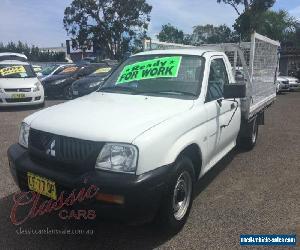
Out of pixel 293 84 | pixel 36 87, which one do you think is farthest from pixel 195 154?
pixel 293 84

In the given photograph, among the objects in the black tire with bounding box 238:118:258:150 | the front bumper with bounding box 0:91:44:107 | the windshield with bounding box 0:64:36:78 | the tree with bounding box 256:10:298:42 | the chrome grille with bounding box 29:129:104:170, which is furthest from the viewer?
the tree with bounding box 256:10:298:42

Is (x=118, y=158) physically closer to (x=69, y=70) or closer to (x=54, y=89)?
(x=54, y=89)

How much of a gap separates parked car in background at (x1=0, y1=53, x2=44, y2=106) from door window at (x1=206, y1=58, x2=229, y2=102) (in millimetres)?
8588

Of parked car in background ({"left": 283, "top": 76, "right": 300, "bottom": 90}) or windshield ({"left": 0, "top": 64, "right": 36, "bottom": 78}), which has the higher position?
windshield ({"left": 0, "top": 64, "right": 36, "bottom": 78})

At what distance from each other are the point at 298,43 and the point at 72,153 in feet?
131

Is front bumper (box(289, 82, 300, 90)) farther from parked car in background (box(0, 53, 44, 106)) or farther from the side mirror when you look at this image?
the side mirror

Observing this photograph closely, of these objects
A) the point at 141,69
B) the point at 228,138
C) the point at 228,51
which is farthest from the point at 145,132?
the point at 228,51

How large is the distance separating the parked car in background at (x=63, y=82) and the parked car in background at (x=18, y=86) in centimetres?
278

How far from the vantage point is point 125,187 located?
307cm

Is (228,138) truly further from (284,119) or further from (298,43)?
(298,43)

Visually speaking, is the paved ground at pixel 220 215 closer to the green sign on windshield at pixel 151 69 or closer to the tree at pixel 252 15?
the green sign on windshield at pixel 151 69

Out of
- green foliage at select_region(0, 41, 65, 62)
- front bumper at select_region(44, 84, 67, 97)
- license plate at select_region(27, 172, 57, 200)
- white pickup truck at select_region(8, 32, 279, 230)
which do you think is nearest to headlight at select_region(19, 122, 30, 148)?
white pickup truck at select_region(8, 32, 279, 230)

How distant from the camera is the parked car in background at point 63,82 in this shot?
16328 millimetres

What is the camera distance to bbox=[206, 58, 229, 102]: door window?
4668 mm
